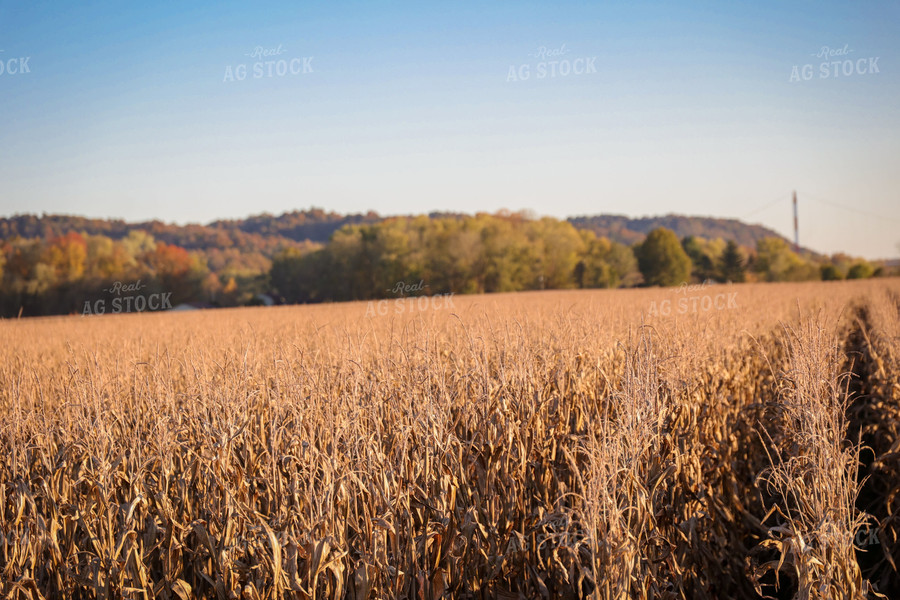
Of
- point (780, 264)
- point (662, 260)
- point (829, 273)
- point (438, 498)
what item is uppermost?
point (662, 260)

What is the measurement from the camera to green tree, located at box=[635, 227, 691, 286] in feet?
267

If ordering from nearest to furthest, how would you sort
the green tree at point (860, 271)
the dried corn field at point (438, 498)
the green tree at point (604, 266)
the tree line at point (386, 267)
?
the dried corn field at point (438, 498) → the tree line at point (386, 267) → the green tree at point (860, 271) → the green tree at point (604, 266)

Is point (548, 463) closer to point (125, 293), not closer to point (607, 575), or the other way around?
point (607, 575)

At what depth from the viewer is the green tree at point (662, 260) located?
3209 inches

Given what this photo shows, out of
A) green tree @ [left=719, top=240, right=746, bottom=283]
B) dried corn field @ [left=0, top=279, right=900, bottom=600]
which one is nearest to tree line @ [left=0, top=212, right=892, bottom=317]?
green tree @ [left=719, top=240, right=746, bottom=283]

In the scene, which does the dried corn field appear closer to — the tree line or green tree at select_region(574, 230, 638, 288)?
the tree line

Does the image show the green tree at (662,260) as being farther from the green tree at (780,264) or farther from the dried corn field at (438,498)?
the dried corn field at (438,498)

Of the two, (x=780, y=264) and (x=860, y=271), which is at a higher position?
(x=780, y=264)

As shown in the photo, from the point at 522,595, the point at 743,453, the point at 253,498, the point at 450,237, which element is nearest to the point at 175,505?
the point at 253,498

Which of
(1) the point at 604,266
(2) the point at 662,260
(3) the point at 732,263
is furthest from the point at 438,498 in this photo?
(3) the point at 732,263

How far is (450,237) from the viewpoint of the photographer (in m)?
74.6

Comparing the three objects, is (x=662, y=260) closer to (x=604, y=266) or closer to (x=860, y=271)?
(x=604, y=266)

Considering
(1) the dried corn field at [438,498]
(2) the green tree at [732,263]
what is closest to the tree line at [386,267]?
(2) the green tree at [732,263]

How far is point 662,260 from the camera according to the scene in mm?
82812
